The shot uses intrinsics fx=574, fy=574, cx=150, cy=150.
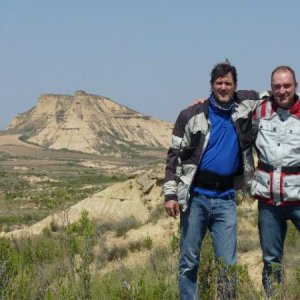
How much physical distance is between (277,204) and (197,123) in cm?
86

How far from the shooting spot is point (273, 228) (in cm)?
445

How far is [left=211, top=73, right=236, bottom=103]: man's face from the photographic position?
4387mm

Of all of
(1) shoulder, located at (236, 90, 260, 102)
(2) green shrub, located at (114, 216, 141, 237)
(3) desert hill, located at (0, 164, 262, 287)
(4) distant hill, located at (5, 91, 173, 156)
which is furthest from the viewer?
(4) distant hill, located at (5, 91, 173, 156)

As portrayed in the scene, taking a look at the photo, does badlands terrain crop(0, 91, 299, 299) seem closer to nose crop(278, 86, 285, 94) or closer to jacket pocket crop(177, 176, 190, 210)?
jacket pocket crop(177, 176, 190, 210)

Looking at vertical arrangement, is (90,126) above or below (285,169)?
above

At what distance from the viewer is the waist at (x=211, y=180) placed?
173 inches

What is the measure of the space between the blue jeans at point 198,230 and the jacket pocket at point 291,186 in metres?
0.45

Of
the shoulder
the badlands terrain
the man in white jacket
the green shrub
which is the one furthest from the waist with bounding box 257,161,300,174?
the green shrub

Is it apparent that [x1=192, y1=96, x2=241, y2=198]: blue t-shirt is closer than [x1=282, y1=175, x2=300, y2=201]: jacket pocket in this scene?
No

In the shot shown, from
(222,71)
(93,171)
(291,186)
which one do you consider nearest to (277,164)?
(291,186)

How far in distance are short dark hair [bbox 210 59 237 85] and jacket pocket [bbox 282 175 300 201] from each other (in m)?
0.85

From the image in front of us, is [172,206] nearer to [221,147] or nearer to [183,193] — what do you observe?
[183,193]

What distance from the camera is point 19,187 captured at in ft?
205

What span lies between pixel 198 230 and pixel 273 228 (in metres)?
0.58
